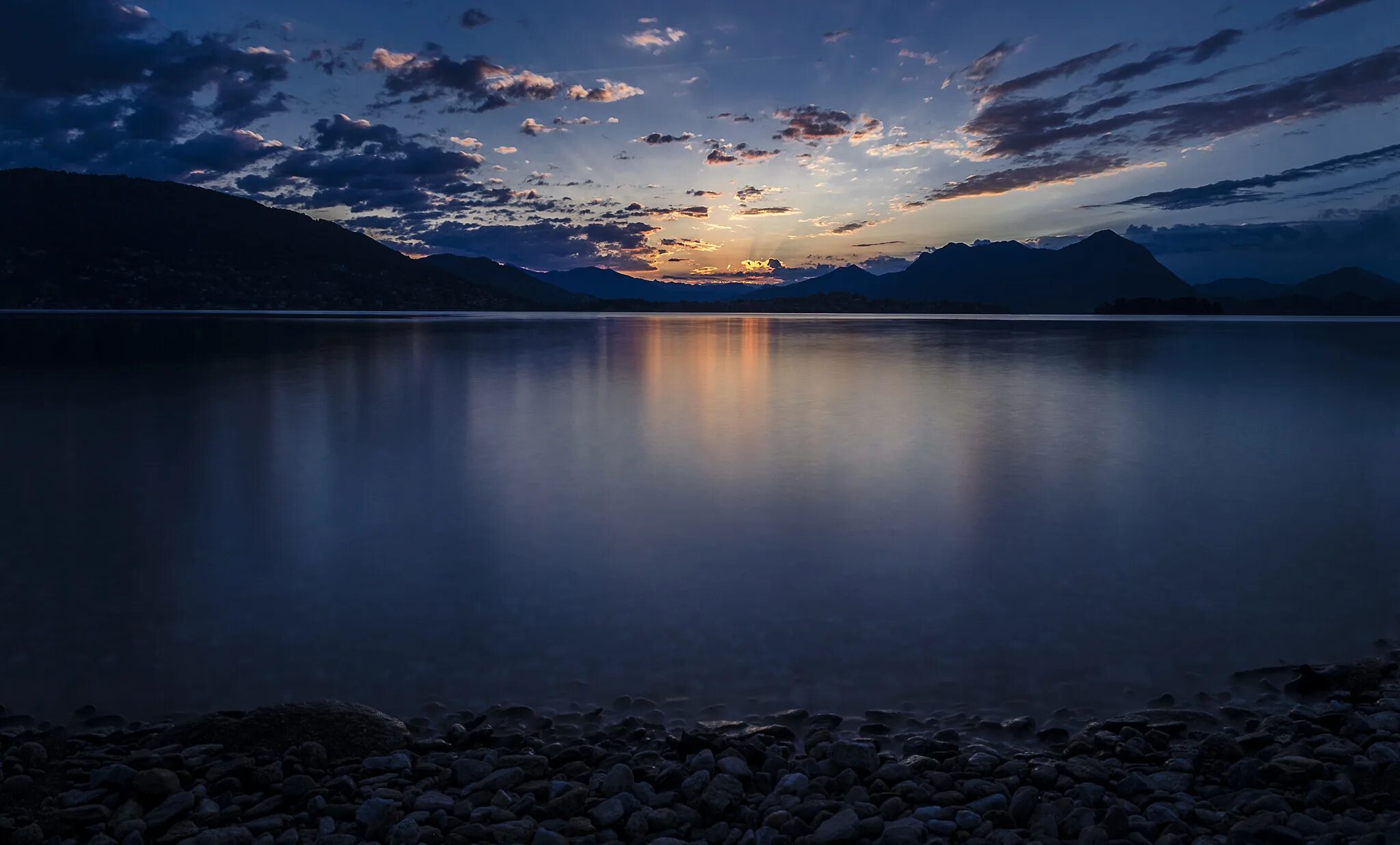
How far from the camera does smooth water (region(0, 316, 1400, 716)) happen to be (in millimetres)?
5871

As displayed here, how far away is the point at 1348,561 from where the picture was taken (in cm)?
831

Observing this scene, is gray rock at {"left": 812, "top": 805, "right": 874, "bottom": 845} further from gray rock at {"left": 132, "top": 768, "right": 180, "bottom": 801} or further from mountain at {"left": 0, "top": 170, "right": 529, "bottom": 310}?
mountain at {"left": 0, "top": 170, "right": 529, "bottom": 310}

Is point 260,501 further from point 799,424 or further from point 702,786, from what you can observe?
point 799,424

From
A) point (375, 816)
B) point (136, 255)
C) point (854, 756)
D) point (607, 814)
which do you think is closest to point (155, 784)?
point (375, 816)

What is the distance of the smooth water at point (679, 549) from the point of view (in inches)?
231

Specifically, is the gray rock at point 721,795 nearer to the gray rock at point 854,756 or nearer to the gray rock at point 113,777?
the gray rock at point 854,756

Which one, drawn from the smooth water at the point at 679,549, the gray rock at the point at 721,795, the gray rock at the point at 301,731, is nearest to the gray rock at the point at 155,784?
the gray rock at the point at 301,731

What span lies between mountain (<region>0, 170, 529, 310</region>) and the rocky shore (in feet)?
606

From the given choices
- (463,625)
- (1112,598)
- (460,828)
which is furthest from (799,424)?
(460,828)

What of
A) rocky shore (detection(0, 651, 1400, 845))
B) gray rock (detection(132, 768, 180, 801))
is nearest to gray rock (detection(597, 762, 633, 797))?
rocky shore (detection(0, 651, 1400, 845))

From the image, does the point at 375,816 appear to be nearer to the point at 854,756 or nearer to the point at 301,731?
the point at 301,731

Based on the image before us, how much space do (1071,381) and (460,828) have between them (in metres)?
29.0

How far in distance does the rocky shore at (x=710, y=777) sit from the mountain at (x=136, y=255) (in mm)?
184659

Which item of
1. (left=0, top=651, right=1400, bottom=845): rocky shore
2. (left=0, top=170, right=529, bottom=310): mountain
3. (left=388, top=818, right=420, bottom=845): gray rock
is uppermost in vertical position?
(left=0, top=170, right=529, bottom=310): mountain
